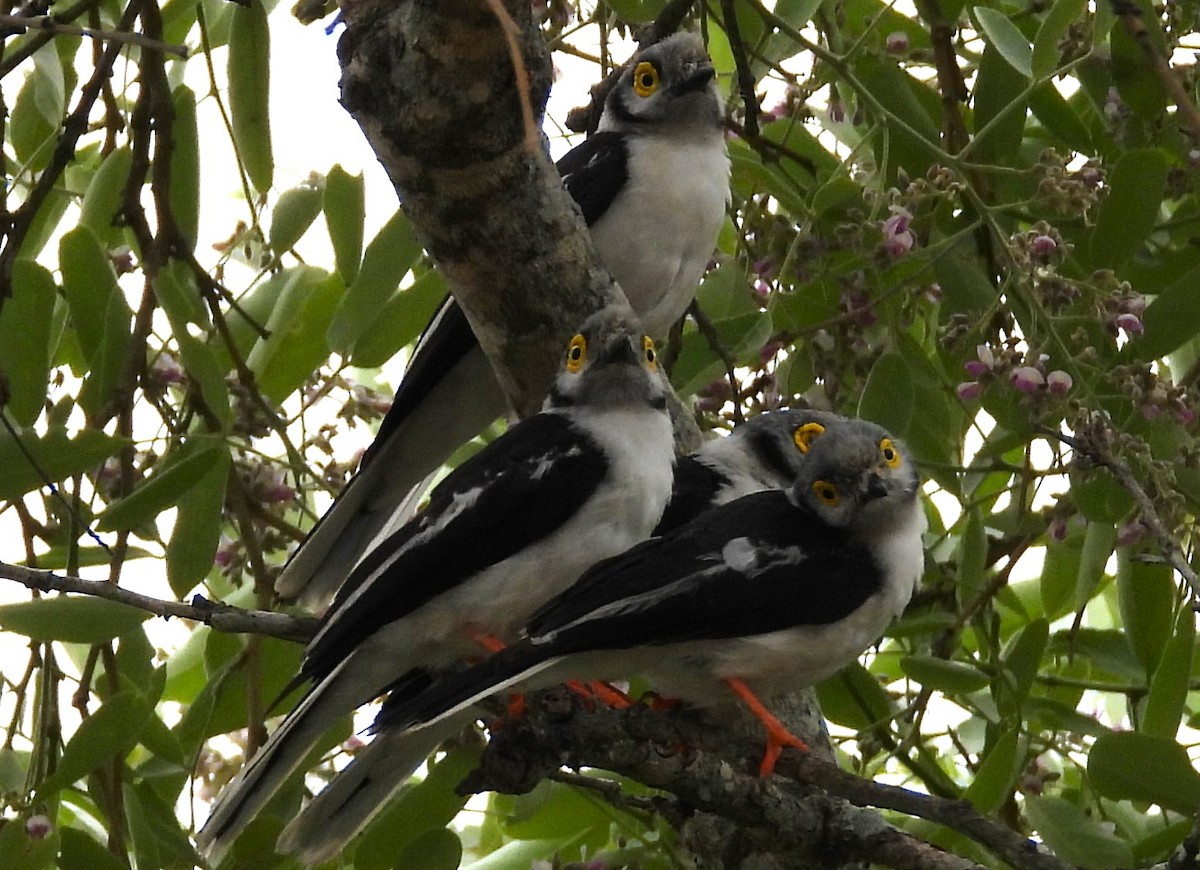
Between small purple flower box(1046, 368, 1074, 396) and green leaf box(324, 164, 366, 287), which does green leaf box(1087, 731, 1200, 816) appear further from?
green leaf box(324, 164, 366, 287)

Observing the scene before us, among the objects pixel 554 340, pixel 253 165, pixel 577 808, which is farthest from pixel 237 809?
pixel 253 165

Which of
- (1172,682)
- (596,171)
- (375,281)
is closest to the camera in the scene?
(1172,682)

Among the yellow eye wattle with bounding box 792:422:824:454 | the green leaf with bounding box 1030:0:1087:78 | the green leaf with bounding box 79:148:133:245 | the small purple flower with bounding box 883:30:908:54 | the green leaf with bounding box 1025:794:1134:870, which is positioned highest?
the small purple flower with bounding box 883:30:908:54

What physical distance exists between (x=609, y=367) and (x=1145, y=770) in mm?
1016

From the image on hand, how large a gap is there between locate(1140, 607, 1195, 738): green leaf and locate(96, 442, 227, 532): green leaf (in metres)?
1.44

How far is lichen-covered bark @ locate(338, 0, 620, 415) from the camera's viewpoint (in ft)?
7.06

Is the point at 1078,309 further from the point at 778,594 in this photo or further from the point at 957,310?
the point at 778,594

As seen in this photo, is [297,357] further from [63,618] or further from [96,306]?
[63,618]

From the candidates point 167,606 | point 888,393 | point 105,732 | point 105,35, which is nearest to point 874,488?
point 888,393

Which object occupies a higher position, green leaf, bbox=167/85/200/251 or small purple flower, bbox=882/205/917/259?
green leaf, bbox=167/85/200/251

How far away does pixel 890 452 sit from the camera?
273 centimetres

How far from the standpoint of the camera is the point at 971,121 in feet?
10.4

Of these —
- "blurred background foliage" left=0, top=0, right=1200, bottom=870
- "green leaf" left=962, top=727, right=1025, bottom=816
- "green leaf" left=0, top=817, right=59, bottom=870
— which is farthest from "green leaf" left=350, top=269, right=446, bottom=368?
"green leaf" left=962, top=727, right=1025, bottom=816

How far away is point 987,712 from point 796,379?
0.63 meters
